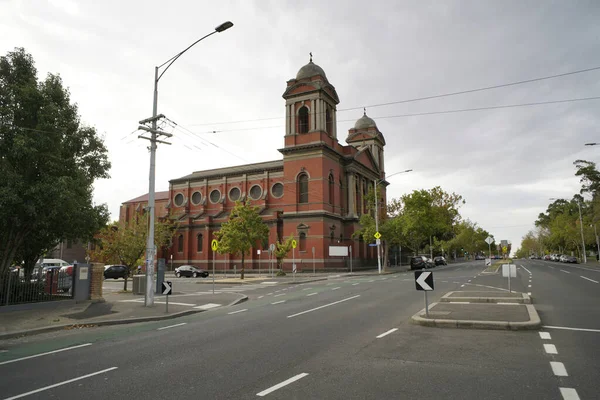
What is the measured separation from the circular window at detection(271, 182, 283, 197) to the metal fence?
3467 centimetres

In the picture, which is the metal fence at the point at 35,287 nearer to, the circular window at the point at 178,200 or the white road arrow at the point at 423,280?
the white road arrow at the point at 423,280

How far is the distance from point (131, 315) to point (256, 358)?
313 inches

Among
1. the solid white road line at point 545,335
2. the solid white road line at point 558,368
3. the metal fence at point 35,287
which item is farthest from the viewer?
the metal fence at point 35,287

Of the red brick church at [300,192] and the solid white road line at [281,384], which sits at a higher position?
the red brick church at [300,192]

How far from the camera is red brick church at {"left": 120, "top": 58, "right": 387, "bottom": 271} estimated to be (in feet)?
147

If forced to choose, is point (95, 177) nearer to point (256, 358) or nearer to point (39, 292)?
point (39, 292)

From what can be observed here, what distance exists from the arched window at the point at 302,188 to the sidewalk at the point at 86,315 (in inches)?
1138

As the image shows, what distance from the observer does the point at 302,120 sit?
47.3m

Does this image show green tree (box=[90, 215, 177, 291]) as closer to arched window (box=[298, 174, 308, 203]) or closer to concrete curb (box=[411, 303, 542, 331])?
concrete curb (box=[411, 303, 542, 331])

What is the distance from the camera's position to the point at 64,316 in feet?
42.1

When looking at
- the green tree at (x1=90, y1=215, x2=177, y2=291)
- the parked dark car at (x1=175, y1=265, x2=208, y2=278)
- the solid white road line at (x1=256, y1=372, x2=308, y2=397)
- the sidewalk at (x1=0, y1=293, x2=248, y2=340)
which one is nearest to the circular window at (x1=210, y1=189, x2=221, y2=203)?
the parked dark car at (x1=175, y1=265, x2=208, y2=278)

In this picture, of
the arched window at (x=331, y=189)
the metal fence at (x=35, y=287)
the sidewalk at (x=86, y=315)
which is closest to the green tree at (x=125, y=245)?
the metal fence at (x=35, y=287)

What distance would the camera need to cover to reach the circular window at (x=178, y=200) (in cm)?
6083

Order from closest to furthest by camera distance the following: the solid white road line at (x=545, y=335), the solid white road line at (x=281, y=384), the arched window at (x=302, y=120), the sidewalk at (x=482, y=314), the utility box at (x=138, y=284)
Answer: the solid white road line at (x=281, y=384)
the solid white road line at (x=545, y=335)
the sidewalk at (x=482, y=314)
the utility box at (x=138, y=284)
the arched window at (x=302, y=120)
